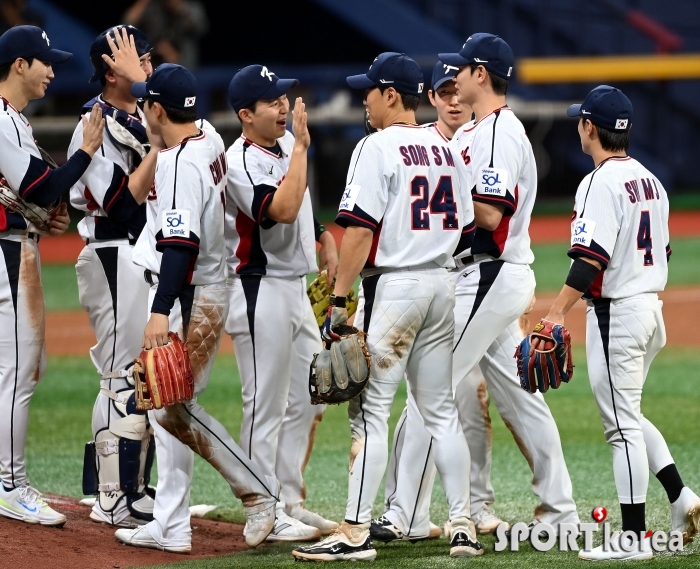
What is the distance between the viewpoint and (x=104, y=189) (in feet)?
17.1

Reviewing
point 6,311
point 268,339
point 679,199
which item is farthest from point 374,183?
point 679,199

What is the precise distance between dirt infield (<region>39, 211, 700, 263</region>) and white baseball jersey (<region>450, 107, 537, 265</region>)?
11373 millimetres

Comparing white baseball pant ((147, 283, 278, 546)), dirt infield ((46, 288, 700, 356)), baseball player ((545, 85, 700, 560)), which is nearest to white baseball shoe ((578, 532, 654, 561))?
baseball player ((545, 85, 700, 560))

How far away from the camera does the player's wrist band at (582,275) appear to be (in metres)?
4.55

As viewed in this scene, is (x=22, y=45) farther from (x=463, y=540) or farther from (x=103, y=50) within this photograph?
(x=463, y=540)

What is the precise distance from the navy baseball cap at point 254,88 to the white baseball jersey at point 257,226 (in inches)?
7.8

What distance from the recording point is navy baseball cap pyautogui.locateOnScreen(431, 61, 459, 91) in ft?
17.2

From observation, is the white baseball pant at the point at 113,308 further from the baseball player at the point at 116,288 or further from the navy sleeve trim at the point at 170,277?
the navy sleeve trim at the point at 170,277

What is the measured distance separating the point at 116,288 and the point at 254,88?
1.18m

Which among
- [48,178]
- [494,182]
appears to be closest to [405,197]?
[494,182]

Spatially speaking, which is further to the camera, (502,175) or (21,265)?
(21,265)

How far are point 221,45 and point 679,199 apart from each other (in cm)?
925

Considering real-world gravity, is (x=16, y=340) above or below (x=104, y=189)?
below

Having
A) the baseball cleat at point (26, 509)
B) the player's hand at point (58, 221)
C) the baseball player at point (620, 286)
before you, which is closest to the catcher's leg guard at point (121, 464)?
the baseball cleat at point (26, 509)
